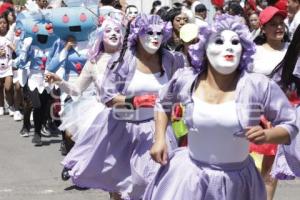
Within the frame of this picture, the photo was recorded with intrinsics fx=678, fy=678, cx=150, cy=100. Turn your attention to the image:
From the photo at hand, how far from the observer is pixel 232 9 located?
29.4 ft

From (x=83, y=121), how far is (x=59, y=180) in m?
0.77

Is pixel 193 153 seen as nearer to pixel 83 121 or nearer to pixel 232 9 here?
pixel 83 121

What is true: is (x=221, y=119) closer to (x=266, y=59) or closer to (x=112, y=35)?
(x=266, y=59)

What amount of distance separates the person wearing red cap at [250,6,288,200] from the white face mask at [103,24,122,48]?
1.23 meters

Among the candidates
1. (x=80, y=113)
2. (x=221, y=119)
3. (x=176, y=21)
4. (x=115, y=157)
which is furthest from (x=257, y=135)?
(x=176, y=21)

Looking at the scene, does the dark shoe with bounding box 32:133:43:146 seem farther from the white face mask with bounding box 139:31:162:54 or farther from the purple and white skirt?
the white face mask with bounding box 139:31:162:54

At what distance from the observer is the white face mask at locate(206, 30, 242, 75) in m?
3.58

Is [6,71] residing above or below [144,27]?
below

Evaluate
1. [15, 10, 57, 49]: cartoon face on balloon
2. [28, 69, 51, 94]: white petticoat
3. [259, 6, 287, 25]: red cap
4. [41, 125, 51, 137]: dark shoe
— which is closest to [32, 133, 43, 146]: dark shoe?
[28, 69, 51, 94]: white petticoat

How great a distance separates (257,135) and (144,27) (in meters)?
1.98

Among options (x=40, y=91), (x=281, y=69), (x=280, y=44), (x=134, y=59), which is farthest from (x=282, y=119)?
(x=40, y=91)

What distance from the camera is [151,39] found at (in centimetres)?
497

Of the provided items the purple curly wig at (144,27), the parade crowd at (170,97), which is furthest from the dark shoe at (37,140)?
the purple curly wig at (144,27)

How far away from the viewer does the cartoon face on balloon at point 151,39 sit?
4.97 m
